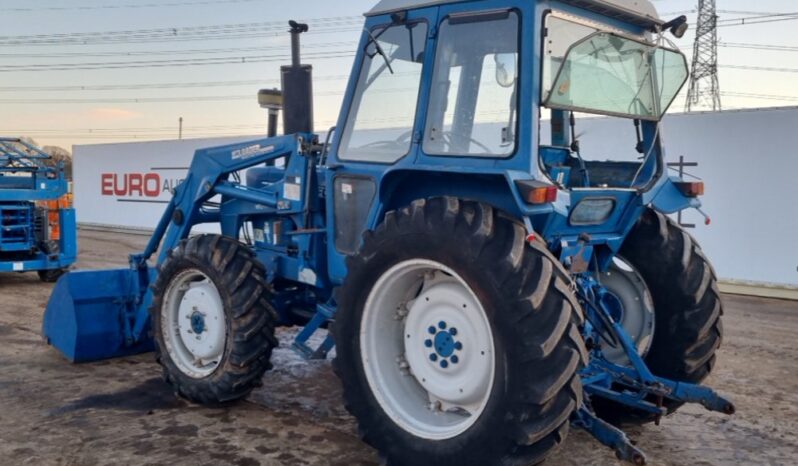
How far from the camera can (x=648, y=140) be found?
189 inches

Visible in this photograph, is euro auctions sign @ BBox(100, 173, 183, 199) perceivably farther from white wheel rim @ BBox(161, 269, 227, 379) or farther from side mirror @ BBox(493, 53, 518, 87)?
side mirror @ BBox(493, 53, 518, 87)

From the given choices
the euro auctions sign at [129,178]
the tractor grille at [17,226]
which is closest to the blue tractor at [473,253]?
the tractor grille at [17,226]

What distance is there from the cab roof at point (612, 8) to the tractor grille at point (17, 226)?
8.47 metres

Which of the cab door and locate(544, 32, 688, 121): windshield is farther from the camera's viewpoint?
the cab door

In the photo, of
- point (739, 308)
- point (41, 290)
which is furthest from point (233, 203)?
point (739, 308)

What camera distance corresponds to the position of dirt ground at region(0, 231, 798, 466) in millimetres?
4402

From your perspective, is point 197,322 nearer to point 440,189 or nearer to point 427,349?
point 427,349

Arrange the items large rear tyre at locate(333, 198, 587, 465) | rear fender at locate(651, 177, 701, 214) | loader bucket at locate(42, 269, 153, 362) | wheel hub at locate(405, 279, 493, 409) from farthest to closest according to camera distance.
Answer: loader bucket at locate(42, 269, 153, 362), rear fender at locate(651, 177, 701, 214), wheel hub at locate(405, 279, 493, 409), large rear tyre at locate(333, 198, 587, 465)

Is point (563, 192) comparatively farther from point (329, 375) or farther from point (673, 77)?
point (329, 375)

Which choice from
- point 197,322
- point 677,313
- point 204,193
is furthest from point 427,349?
point 204,193

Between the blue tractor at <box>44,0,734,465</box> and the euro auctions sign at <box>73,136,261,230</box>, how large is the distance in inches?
476

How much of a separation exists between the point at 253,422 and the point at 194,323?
34.3 inches

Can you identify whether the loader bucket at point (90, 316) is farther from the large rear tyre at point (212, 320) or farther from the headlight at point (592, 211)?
the headlight at point (592, 211)

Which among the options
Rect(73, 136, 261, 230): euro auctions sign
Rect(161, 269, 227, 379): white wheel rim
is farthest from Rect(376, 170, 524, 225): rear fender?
Rect(73, 136, 261, 230): euro auctions sign
